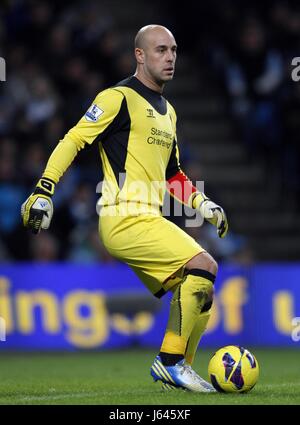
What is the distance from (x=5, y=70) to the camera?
15.5 metres

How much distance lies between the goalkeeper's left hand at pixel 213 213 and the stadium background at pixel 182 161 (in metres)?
5.54

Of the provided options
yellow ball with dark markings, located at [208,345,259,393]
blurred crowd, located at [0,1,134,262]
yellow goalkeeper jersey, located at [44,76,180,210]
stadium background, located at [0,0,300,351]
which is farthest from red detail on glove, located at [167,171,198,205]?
blurred crowd, located at [0,1,134,262]

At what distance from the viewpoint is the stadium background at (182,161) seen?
13492mm

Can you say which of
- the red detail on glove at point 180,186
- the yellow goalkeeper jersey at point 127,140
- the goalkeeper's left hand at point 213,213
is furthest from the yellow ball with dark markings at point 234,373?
the red detail on glove at point 180,186

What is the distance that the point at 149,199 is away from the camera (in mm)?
7520

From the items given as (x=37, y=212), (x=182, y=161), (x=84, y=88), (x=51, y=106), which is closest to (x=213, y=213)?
(x=37, y=212)

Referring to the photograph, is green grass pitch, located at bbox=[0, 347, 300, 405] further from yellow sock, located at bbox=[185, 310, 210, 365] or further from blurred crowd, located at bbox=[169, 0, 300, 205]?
blurred crowd, located at bbox=[169, 0, 300, 205]

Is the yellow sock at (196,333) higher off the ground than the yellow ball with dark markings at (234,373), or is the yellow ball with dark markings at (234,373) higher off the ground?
the yellow sock at (196,333)

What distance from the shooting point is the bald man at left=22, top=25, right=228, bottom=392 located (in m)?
7.32

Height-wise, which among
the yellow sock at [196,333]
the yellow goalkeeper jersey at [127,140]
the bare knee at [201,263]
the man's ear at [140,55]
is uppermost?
the man's ear at [140,55]

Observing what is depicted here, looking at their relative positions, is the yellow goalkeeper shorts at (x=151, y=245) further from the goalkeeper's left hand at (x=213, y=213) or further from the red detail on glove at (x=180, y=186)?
the red detail on glove at (x=180, y=186)

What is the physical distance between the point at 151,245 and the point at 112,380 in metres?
1.95

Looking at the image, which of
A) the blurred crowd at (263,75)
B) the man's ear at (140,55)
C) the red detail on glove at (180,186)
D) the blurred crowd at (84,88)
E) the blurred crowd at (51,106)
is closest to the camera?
the man's ear at (140,55)
